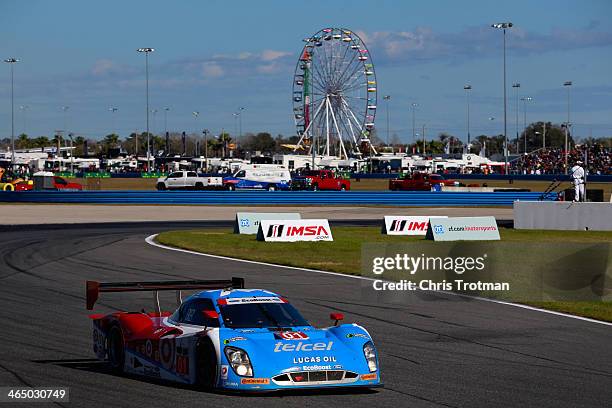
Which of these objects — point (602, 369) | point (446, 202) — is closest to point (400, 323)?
point (602, 369)

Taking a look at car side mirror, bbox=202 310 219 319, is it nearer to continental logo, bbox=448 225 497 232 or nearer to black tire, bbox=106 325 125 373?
black tire, bbox=106 325 125 373

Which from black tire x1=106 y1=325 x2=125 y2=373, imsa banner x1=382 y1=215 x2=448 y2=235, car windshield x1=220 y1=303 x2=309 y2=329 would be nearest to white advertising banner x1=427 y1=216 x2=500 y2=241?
imsa banner x1=382 y1=215 x2=448 y2=235

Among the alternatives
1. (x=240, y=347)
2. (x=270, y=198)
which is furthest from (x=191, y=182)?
(x=240, y=347)

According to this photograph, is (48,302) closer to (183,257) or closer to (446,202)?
(183,257)

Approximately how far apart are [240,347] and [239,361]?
14 centimetres

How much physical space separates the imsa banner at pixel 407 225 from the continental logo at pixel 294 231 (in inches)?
156

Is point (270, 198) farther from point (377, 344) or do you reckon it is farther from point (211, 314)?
point (211, 314)

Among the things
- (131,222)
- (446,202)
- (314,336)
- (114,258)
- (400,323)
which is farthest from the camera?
(446,202)

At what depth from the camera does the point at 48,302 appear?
727 inches

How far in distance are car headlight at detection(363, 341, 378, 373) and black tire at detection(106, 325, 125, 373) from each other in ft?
9.75

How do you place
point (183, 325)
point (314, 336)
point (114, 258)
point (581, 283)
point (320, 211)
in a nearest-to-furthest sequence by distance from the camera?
point (314, 336), point (183, 325), point (581, 283), point (114, 258), point (320, 211)

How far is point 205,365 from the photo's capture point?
35.2 feet

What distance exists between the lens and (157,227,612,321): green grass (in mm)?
20623

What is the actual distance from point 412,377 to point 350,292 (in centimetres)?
885
